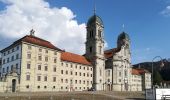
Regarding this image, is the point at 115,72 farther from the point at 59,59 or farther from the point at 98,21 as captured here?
the point at 59,59

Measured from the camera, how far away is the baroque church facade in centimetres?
8644

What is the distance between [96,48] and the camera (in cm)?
12106

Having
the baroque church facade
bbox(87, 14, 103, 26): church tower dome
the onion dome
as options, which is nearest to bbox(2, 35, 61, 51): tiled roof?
the baroque church facade

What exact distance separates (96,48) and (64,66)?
22022mm

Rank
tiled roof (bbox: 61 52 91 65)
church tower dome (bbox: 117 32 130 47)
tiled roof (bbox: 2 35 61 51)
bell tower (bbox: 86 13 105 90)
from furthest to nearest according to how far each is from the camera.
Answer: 1. church tower dome (bbox: 117 32 130 47)
2. bell tower (bbox: 86 13 105 90)
3. tiled roof (bbox: 61 52 91 65)
4. tiled roof (bbox: 2 35 61 51)

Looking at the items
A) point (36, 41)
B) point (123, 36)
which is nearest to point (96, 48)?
point (123, 36)

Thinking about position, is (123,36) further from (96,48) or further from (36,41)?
(36,41)

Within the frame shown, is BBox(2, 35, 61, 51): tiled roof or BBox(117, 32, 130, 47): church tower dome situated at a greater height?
BBox(117, 32, 130, 47): church tower dome

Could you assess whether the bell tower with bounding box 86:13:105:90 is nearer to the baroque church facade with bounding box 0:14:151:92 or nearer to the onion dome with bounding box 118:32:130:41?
the baroque church facade with bounding box 0:14:151:92

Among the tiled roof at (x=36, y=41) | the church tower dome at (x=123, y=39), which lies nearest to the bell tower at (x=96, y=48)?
the church tower dome at (x=123, y=39)

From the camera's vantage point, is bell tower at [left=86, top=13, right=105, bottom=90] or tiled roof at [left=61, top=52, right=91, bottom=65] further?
A: bell tower at [left=86, top=13, right=105, bottom=90]

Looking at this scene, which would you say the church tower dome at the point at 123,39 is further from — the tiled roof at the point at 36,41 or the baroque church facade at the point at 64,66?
the tiled roof at the point at 36,41

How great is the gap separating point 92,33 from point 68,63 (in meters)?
23.3

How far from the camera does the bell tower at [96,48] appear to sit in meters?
119
